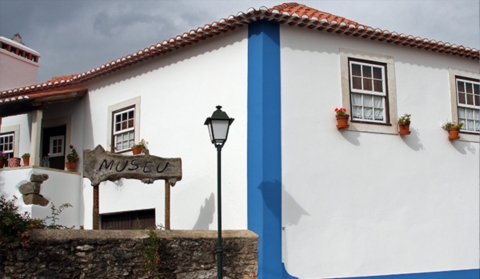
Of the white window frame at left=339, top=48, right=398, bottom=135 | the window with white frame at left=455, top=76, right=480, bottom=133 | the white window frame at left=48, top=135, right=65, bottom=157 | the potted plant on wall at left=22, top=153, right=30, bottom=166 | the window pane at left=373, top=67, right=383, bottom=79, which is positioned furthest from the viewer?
the white window frame at left=48, top=135, right=65, bottom=157

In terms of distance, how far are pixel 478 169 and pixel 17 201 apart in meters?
8.93

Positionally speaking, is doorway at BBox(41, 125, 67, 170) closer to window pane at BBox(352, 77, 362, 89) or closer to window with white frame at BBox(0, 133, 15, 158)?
window with white frame at BBox(0, 133, 15, 158)

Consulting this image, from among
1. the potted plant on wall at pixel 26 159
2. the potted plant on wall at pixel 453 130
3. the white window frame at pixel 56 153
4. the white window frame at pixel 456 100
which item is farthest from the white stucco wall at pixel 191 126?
the white window frame at pixel 456 100

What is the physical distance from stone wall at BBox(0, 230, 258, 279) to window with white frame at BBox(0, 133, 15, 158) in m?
7.19

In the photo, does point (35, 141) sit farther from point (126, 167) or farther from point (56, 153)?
point (126, 167)

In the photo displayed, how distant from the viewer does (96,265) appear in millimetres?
7152

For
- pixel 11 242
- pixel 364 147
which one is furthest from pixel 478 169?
pixel 11 242

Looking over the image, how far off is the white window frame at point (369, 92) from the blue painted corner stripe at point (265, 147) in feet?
4.38

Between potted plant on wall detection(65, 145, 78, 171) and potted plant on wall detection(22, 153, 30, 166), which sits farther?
potted plant on wall detection(65, 145, 78, 171)

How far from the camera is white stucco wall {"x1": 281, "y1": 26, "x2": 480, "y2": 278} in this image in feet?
29.5

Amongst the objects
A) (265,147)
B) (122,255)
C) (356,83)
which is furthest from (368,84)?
(122,255)

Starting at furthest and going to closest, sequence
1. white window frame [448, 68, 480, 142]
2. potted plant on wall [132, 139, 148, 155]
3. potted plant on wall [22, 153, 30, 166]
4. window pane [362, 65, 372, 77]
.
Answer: potted plant on wall [22, 153, 30, 166], white window frame [448, 68, 480, 142], potted plant on wall [132, 139, 148, 155], window pane [362, 65, 372, 77]

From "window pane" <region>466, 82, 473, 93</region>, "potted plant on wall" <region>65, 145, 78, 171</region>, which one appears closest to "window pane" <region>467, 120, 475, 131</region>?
"window pane" <region>466, 82, 473, 93</region>

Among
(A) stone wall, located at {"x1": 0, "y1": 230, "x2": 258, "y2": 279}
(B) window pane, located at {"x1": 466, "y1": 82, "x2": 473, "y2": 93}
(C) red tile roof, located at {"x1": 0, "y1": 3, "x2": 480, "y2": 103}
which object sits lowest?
(A) stone wall, located at {"x1": 0, "y1": 230, "x2": 258, "y2": 279}
